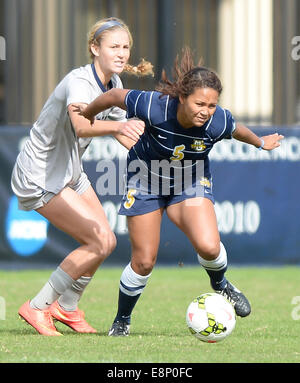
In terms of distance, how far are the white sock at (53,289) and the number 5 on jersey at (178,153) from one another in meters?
1.12

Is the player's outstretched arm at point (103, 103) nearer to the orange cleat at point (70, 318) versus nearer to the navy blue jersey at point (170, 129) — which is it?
the navy blue jersey at point (170, 129)

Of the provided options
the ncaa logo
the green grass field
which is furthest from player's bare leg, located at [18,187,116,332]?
the ncaa logo

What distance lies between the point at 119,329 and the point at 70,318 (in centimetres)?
46

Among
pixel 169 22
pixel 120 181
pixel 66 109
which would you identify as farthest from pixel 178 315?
pixel 169 22

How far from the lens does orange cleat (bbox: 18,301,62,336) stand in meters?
6.61

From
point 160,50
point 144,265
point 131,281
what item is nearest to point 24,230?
point 160,50

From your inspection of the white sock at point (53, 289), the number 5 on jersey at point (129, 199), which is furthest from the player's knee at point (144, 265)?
the white sock at point (53, 289)

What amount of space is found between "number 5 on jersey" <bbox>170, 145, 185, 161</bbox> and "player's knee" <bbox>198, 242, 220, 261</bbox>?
59 centimetres

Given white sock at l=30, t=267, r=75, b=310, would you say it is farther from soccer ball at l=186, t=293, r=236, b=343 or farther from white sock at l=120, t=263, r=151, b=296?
soccer ball at l=186, t=293, r=236, b=343

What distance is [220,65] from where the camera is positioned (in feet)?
48.2

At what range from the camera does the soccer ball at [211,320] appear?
604 centimetres

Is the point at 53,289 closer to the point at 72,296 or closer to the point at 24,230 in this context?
the point at 72,296

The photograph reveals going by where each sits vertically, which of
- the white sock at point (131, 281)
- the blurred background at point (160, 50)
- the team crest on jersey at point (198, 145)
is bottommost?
the white sock at point (131, 281)

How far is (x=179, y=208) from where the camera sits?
6.45m
